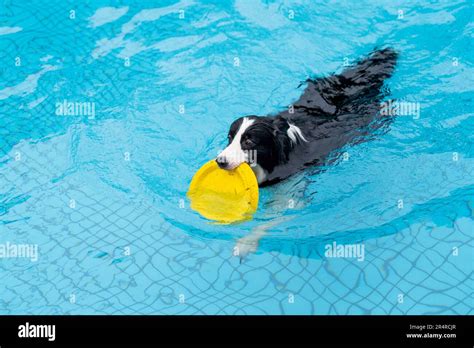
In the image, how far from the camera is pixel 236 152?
511 centimetres

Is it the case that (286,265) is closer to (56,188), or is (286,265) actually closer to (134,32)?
→ (56,188)

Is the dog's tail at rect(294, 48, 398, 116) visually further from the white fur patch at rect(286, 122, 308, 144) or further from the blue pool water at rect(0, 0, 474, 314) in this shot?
the white fur patch at rect(286, 122, 308, 144)

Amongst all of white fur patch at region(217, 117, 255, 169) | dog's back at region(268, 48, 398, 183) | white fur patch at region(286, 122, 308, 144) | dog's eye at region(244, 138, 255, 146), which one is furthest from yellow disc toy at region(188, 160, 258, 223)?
white fur patch at region(286, 122, 308, 144)

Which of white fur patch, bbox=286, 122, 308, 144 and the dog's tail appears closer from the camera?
white fur patch, bbox=286, 122, 308, 144

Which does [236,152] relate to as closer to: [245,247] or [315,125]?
[245,247]

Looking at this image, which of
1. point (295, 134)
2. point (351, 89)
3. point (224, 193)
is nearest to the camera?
point (224, 193)

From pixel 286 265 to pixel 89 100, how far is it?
3419 mm

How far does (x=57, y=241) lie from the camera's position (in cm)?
546

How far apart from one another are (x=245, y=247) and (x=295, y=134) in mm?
1132

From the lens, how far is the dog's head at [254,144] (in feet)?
16.7

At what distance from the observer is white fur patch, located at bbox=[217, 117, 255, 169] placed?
5058 mm

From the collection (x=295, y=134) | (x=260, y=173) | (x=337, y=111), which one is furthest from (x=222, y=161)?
(x=337, y=111)

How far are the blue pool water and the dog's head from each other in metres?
0.37

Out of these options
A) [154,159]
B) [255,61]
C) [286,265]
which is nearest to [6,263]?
[154,159]
